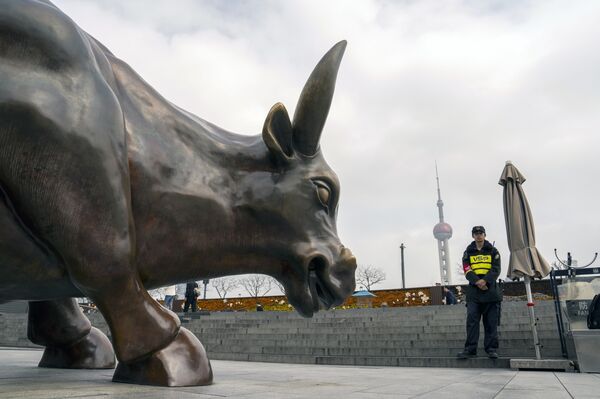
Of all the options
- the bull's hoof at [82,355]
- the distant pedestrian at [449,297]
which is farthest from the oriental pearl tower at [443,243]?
the bull's hoof at [82,355]

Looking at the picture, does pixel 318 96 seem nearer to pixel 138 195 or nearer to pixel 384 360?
A: pixel 138 195

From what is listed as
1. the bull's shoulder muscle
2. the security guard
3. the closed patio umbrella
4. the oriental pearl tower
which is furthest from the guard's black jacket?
the oriental pearl tower

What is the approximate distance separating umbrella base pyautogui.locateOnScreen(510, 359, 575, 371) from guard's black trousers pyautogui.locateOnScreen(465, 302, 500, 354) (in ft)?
1.96

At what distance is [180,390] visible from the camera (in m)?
2.57

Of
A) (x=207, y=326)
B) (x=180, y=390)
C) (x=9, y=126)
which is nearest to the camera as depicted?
(x=9, y=126)

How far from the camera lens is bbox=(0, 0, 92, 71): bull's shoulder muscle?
2275mm

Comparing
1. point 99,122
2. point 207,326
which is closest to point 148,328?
point 99,122

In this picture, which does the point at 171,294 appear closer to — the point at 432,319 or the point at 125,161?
the point at 432,319

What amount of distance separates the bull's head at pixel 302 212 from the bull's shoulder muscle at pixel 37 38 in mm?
1098

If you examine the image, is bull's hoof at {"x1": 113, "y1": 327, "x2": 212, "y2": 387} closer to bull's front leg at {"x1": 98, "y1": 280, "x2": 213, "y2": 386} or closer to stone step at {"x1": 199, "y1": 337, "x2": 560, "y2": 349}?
bull's front leg at {"x1": 98, "y1": 280, "x2": 213, "y2": 386}

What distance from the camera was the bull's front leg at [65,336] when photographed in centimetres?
400

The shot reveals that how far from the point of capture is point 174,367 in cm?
278

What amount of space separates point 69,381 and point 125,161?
1.46 meters

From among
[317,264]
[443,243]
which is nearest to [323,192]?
[317,264]
